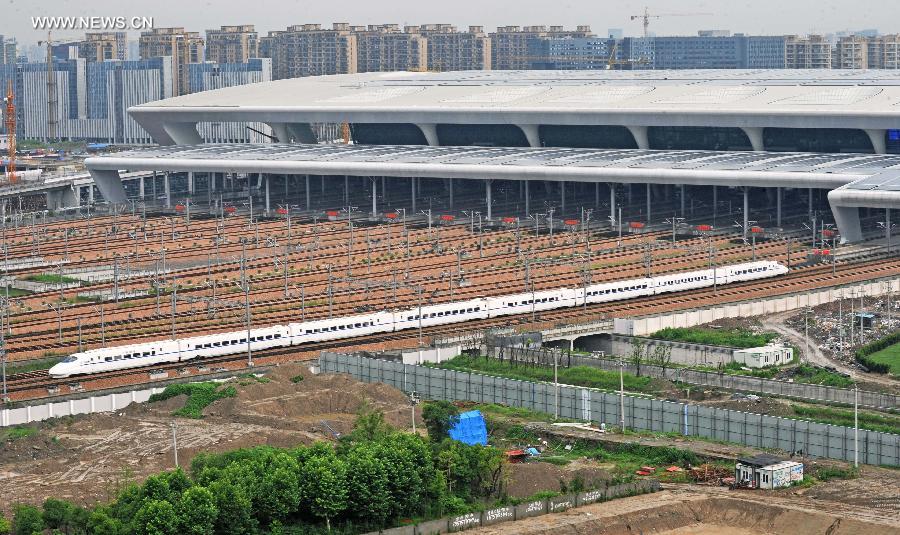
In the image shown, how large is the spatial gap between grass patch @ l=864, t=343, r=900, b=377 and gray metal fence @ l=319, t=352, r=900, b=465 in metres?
9.71

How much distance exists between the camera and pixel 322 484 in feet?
129

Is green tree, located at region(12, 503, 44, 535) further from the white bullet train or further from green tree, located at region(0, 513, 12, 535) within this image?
the white bullet train

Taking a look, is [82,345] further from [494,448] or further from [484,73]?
[484,73]

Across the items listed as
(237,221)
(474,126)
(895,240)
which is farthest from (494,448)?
(474,126)

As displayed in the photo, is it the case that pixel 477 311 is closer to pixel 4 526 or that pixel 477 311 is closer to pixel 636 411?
pixel 636 411

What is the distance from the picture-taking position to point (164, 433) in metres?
48.3

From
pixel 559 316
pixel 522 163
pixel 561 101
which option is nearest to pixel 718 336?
pixel 559 316

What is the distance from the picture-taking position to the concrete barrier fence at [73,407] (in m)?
50.8

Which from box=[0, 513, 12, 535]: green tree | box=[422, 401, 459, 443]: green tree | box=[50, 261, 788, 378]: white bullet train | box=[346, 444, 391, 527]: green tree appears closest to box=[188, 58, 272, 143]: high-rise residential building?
box=[50, 261, 788, 378]: white bullet train

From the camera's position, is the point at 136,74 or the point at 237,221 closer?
the point at 237,221

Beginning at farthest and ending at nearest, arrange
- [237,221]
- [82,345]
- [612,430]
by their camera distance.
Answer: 1. [237,221]
2. [82,345]
3. [612,430]

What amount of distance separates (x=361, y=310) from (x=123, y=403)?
1659 cm

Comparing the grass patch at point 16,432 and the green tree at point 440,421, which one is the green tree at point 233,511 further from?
the grass patch at point 16,432

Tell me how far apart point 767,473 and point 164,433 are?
15578 millimetres
